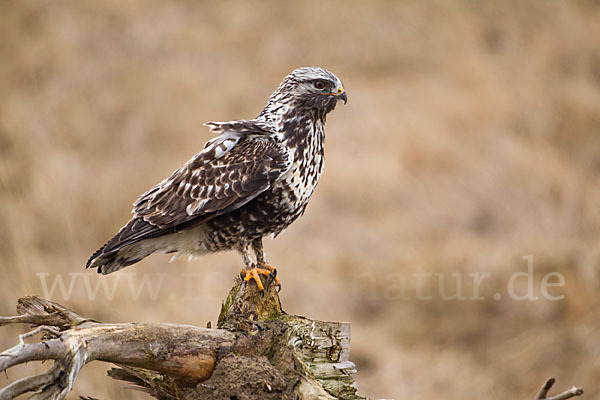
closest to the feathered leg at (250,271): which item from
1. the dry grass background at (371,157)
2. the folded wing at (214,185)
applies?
the folded wing at (214,185)

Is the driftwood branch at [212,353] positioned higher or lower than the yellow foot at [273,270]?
lower

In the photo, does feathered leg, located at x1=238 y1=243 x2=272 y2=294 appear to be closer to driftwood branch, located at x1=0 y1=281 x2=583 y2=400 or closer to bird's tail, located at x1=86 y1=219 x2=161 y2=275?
driftwood branch, located at x1=0 y1=281 x2=583 y2=400

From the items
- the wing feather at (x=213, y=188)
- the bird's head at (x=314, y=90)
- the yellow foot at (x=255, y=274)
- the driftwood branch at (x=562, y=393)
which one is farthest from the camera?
the bird's head at (x=314, y=90)

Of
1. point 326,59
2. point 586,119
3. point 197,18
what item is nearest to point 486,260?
point 586,119

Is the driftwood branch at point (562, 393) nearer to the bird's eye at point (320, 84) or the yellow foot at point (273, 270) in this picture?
the yellow foot at point (273, 270)

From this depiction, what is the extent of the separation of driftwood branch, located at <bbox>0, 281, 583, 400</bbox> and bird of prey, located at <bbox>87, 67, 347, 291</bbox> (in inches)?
17.1

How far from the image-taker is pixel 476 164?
30.9 ft

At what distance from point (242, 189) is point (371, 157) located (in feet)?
18.5

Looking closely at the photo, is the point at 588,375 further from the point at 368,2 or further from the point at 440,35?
the point at 368,2

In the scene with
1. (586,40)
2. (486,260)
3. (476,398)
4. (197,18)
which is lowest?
(476,398)

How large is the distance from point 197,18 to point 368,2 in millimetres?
2602

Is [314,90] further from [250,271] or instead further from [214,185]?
[250,271]

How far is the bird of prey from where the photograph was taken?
3869 millimetres

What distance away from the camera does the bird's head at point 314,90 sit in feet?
13.7
